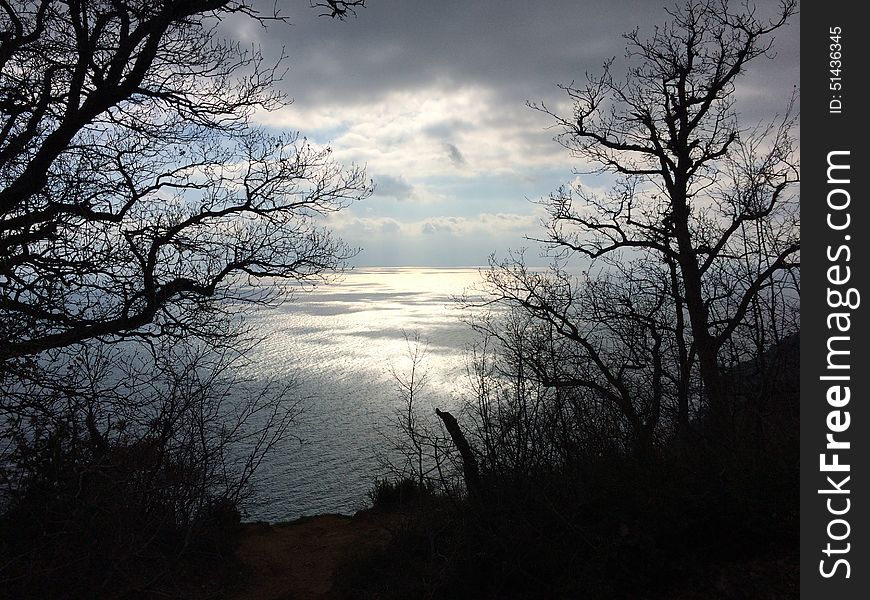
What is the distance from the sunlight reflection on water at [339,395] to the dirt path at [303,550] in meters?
2.92

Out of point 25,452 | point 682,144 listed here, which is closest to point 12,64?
point 25,452

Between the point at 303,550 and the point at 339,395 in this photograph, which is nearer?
the point at 303,550

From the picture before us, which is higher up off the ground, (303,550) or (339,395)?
(303,550)

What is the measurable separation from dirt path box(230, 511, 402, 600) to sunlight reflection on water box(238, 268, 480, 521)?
9.59ft

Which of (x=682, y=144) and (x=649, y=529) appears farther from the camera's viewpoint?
(x=682, y=144)

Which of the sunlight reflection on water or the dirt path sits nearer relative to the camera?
the dirt path

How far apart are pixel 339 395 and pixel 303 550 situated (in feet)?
86.0

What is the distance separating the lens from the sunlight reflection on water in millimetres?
24781

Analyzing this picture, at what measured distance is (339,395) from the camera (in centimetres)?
3894

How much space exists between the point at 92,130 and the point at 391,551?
31.5ft

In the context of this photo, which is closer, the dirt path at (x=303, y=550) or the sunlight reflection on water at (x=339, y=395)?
the dirt path at (x=303, y=550)

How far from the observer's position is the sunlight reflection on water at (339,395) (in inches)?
976

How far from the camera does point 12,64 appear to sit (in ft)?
23.0
